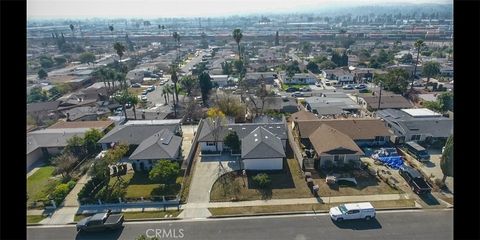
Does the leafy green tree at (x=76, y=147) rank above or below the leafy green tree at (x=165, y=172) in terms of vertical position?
above

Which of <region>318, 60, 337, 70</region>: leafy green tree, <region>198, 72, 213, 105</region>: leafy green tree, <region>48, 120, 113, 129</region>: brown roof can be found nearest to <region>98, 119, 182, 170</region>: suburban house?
<region>48, 120, 113, 129</region>: brown roof

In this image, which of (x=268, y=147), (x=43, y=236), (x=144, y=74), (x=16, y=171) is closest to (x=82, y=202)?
(x=43, y=236)

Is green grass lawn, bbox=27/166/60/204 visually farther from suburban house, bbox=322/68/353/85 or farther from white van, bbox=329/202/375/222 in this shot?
suburban house, bbox=322/68/353/85

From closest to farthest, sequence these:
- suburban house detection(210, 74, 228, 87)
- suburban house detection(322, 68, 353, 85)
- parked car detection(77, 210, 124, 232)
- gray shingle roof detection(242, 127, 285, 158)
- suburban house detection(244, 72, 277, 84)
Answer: parked car detection(77, 210, 124, 232) < gray shingle roof detection(242, 127, 285, 158) < suburban house detection(244, 72, 277, 84) < suburban house detection(322, 68, 353, 85) < suburban house detection(210, 74, 228, 87)

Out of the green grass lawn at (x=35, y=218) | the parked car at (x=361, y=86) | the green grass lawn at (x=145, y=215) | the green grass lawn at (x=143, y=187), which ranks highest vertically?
the parked car at (x=361, y=86)

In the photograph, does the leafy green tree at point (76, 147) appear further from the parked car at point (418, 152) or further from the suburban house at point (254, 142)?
the parked car at point (418, 152)

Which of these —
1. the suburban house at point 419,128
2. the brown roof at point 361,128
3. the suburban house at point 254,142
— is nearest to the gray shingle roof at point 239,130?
the suburban house at point 254,142
